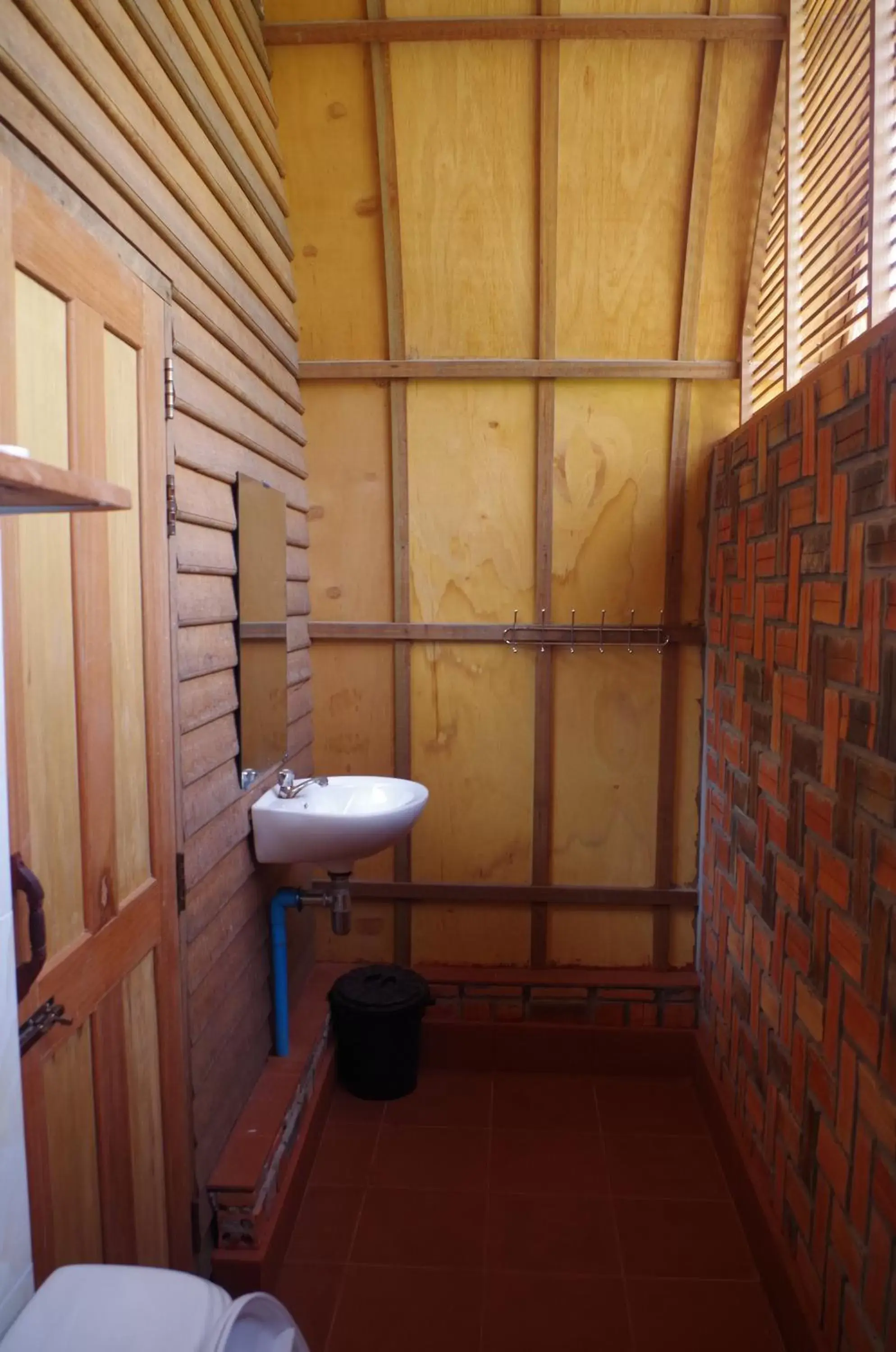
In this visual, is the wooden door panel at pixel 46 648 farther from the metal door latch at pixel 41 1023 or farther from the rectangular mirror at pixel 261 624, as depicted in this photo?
the rectangular mirror at pixel 261 624

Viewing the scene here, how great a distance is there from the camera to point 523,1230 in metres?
2.48

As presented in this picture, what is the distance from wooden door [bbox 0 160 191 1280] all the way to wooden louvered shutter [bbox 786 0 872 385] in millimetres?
1601

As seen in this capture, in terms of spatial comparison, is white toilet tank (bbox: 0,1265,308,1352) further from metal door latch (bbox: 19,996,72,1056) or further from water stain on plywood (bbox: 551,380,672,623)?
water stain on plywood (bbox: 551,380,672,623)

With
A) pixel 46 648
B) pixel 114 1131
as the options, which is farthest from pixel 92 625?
pixel 114 1131

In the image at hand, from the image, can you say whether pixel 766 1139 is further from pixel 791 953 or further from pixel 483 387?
pixel 483 387

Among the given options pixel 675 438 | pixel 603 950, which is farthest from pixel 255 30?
pixel 603 950

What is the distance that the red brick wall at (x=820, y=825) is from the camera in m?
1.63

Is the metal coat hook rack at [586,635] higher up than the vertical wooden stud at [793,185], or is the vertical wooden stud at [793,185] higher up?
the vertical wooden stud at [793,185]

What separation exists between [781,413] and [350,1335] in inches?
97.6

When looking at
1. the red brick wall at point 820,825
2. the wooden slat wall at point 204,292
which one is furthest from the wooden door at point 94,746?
the red brick wall at point 820,825

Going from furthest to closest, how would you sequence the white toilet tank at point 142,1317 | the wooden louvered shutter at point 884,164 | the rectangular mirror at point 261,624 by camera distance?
the rectangular mirror at point 261,624
the wooden louvered shutter at point 884,164
the white toilet tank at point 142,1317

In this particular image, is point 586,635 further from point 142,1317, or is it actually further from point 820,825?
point 142,1317

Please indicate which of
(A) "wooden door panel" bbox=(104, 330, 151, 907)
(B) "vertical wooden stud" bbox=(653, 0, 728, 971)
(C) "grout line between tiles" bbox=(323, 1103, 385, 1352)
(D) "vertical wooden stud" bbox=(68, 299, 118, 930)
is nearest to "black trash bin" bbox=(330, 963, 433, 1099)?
(C) "grout line between tiles" bbox=(323, 1103, 385, 1352)

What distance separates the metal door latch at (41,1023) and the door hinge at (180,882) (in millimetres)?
509
